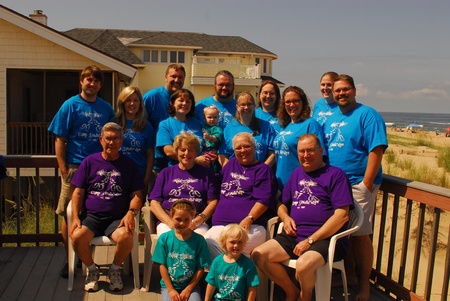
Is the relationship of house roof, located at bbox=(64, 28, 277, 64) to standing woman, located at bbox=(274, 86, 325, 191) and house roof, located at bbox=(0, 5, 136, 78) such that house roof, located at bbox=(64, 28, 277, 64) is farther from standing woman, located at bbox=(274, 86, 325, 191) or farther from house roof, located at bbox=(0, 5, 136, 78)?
standing woman, located at bbox=(274, 86, 325, 191)

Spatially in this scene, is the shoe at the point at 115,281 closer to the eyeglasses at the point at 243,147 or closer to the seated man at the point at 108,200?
the seated man at the point at 108,200

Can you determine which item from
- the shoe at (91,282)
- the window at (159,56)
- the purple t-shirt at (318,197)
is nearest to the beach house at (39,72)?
the window at (159,56)

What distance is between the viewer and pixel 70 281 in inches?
162

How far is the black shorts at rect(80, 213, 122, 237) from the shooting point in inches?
159

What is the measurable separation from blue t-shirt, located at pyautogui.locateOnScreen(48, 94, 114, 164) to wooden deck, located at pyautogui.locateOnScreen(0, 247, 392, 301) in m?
1.03

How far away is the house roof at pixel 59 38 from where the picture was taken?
1264cm

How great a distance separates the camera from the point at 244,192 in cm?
405

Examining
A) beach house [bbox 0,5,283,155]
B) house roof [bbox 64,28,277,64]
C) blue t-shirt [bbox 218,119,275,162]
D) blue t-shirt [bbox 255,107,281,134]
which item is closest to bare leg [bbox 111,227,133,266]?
blue t-shirt [bbox 218,119,275,162]

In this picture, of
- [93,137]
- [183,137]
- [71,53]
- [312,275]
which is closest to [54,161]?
[93,137]

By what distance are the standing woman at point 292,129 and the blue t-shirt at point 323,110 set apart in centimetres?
23

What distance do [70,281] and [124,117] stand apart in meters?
1.44

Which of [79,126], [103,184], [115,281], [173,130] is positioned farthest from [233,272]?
[79,126]

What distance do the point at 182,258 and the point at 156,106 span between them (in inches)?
74.4

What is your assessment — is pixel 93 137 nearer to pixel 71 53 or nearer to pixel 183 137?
pixel 183 137
